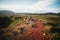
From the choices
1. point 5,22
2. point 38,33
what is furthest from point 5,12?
point 38,33

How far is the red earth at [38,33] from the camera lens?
2.06 m

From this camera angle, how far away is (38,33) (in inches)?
82.5

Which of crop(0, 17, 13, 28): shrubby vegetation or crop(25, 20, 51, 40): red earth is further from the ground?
crop(0, 17, 13, 28): shrubby vegetation

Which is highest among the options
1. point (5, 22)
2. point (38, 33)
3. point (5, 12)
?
point (5, 12)

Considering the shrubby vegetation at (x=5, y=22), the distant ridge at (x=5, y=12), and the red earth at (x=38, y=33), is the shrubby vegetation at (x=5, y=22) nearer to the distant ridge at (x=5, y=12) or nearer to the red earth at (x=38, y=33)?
the distant ridge at (x=5, y=12)

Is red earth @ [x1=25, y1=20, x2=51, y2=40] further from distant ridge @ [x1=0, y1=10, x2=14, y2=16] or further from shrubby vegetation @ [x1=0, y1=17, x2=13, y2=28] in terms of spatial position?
distant ridge @ [x1=0, y1=10, x2=14, y2=16]

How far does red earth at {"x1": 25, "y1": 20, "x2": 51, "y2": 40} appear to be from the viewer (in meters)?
2.06

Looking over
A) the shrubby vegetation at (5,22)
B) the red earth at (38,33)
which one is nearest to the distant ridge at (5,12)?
the shrubby vegetation at (5,22)

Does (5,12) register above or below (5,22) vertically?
above

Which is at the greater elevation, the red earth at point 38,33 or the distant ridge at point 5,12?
the distant ridge at point 5,12

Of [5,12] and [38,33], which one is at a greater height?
[5,12]

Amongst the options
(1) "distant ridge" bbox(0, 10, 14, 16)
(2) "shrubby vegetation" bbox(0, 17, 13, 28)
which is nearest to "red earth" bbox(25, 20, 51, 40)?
(2) "shrubby vegetation" bbox(0, 17, 13, 28)

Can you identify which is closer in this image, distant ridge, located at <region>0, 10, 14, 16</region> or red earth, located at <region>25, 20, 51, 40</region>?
red earth, located at <region>25, 20, 51, 40</region>

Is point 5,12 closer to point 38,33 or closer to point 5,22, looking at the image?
point 5,22
